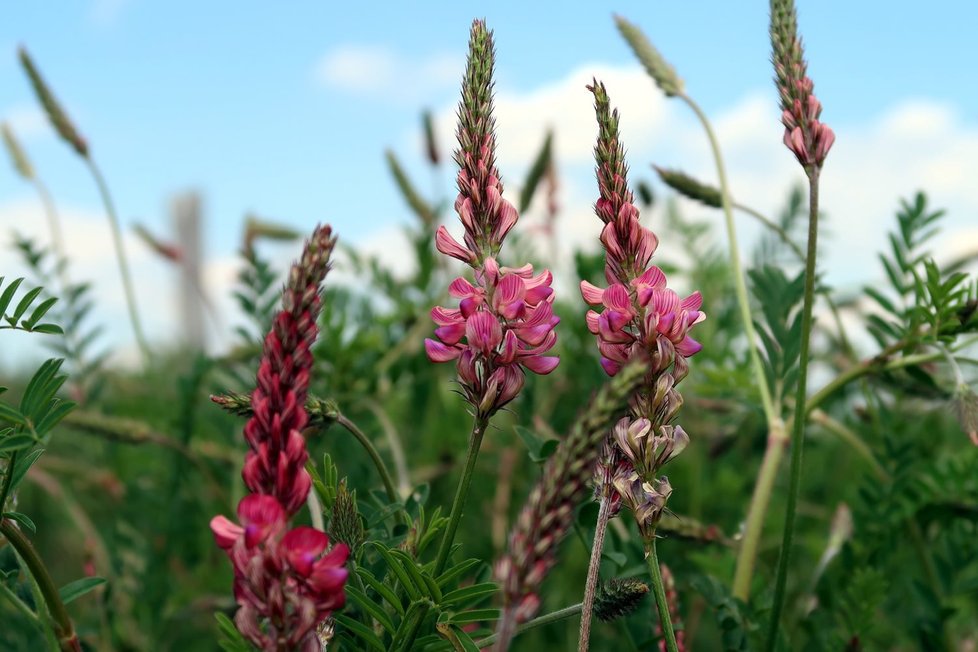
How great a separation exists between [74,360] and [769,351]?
→ 178cm

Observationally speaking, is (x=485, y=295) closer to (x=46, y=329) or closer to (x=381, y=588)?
(x=381, y=588)

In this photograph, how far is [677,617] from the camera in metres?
1.03

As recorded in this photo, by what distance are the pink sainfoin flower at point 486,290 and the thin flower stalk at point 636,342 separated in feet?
0.19

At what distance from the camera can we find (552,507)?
0.57 metres

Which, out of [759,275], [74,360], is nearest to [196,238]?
[74,360]

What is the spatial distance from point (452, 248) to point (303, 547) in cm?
29

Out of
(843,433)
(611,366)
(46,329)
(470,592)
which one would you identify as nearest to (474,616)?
(470,592)

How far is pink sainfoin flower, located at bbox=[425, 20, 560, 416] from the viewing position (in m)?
0.73

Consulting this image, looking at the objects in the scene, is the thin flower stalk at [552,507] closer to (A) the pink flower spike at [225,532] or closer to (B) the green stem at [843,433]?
(A) the pink flower spike at [225,532]

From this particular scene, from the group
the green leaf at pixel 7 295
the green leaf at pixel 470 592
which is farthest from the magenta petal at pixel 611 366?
the green leaf at pixel 7 295

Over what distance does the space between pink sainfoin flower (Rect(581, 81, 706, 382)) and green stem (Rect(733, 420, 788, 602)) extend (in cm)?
56

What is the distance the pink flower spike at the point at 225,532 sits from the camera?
0.62 metres

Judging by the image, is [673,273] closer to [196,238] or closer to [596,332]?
[596,332]

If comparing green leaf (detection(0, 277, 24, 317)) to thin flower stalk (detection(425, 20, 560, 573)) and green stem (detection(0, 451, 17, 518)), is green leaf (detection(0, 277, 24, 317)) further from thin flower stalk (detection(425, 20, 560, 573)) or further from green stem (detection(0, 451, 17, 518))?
thin flower stalk (detection(425, 20, 560, 573))
